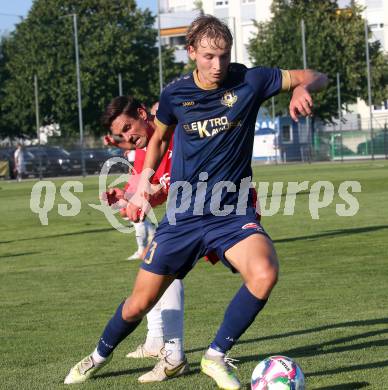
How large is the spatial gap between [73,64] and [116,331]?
218ft

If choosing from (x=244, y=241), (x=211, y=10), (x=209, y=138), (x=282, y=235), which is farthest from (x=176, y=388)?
(x=211, y=10)

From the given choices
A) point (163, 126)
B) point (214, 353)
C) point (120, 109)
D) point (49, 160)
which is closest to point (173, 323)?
point (214, 353)

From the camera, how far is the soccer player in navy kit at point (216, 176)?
19.8 ft

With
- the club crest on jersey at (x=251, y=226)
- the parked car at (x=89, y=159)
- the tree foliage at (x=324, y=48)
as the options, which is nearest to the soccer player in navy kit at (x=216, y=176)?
the club crest on jersey at (x=251, y=226)

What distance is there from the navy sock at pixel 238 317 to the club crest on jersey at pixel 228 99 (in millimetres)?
1103

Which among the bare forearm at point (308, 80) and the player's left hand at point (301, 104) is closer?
the player's left hand at point (301, 104)

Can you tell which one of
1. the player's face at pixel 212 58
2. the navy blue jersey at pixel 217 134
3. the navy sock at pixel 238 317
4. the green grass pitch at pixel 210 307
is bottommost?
the green grass pitch at pixel 210 307

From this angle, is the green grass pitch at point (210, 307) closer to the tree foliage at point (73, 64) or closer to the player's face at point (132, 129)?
the player's face at point (132, 129)

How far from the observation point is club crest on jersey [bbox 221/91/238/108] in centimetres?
621

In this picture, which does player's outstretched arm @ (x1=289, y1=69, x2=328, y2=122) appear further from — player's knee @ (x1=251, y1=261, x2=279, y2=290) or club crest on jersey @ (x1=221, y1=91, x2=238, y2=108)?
player's knee @ (x1=251, y1=261, x2=279, y2=290)

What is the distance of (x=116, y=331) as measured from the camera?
21.6 ft

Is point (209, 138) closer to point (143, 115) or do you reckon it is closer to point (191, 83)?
point (191, 83)

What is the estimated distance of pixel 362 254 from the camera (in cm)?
1434

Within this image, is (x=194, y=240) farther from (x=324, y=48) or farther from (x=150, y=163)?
→ (x=324, y=48)
